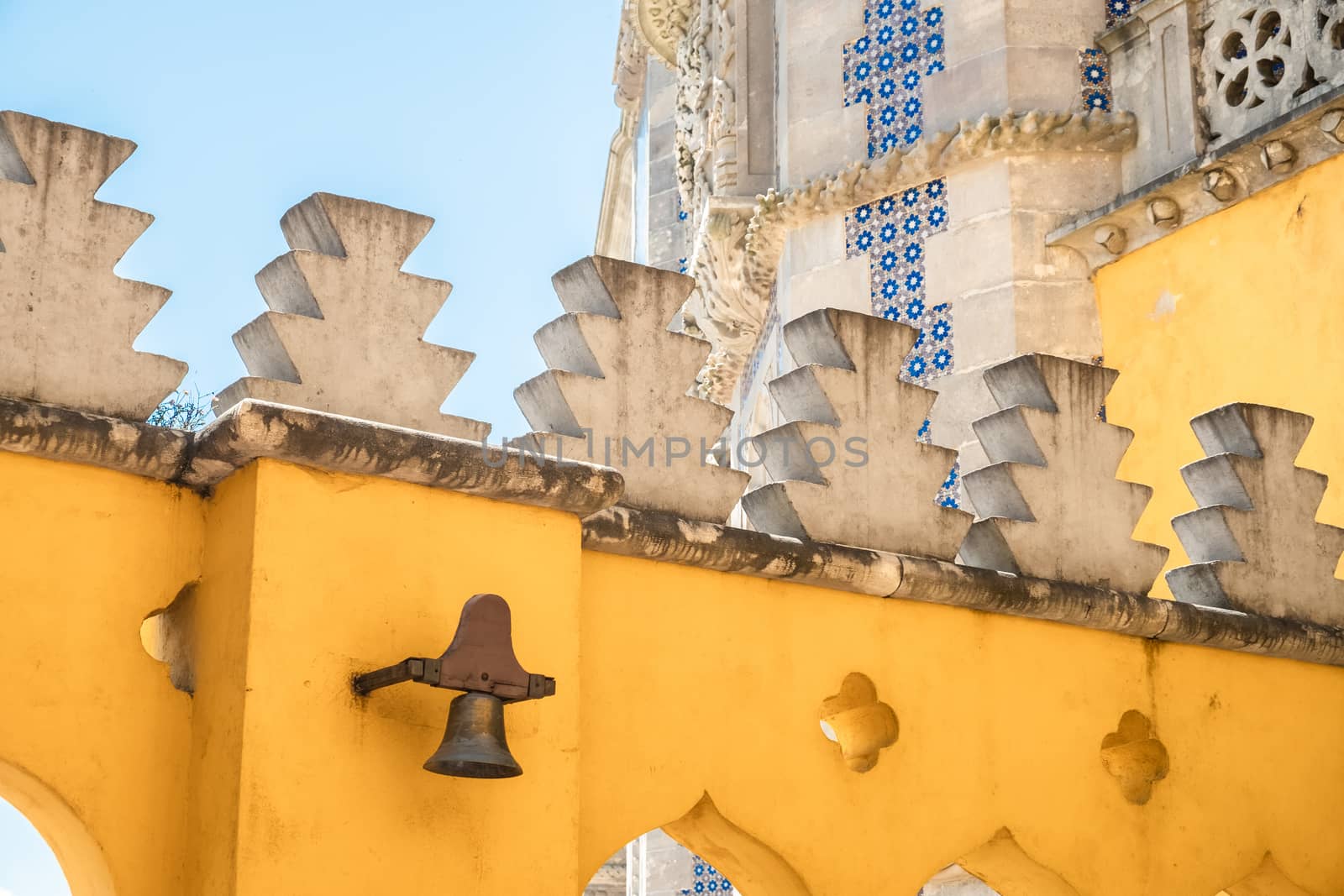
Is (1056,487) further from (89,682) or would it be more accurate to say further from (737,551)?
(89,682)

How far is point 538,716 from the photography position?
404 cm

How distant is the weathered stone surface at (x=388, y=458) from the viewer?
3709mm

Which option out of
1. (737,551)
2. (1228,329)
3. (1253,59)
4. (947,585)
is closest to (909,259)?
(1228,329)

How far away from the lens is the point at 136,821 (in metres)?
3.67

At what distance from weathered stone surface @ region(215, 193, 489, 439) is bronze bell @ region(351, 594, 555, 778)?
72 centimetres

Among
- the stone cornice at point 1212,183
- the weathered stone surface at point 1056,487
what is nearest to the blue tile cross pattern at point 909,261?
the stone cornice at point 1212,183

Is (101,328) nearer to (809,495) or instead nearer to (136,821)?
(136,821)

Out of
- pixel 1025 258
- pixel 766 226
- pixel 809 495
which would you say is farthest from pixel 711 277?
pixel 809 495

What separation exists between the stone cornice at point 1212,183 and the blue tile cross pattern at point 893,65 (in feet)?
3.00

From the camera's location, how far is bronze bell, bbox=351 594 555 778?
367 centimetres

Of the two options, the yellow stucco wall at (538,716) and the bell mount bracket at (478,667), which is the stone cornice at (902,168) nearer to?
the yellow stucco wall at (538,716)

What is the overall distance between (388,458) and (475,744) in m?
0.64

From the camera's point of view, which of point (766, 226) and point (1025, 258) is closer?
point (1025, 258)

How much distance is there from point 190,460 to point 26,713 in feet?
2.05
